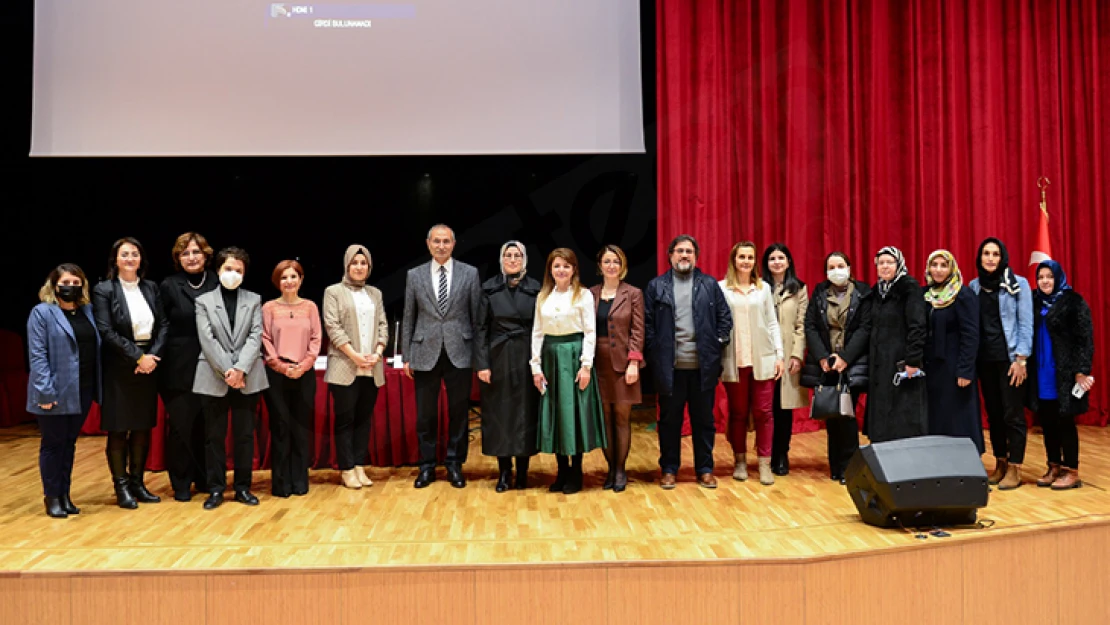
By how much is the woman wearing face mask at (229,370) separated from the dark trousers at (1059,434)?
12.9 ft

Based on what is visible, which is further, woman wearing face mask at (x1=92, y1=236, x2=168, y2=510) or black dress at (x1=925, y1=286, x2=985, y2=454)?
black dress at (x1=925, y1=286, x2=985, y2=454)

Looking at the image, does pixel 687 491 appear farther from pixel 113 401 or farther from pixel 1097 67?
pixel 1097 67

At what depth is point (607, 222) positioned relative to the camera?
296 inches

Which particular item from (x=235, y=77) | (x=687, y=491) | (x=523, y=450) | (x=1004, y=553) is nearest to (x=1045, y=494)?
(x=1004, y=553)

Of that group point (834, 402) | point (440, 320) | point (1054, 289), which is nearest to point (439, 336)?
point (440, 320)

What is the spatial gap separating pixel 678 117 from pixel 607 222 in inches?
60.1

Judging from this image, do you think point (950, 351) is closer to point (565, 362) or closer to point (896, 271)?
point (896, 271)

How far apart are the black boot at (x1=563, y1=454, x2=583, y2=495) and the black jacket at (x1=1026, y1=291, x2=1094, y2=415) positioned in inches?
94.2

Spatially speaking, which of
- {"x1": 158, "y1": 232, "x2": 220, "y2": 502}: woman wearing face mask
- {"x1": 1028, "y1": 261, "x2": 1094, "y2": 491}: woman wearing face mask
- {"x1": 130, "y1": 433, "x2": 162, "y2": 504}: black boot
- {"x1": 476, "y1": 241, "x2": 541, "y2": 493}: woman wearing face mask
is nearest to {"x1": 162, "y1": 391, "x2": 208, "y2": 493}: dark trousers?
{"x1": 158, "y1": 232, "x2": 220, "y2": 502}: woman wearing face mask

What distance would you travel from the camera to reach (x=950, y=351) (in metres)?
4.23

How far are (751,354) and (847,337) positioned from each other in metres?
0.50

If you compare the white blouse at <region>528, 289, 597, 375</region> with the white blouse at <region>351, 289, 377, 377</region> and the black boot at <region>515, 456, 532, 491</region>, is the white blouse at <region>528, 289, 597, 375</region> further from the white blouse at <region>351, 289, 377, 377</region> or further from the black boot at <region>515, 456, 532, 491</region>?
the white blouse at <region>351, 289, 377, 377</region>

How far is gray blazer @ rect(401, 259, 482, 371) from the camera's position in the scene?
4434 millimetres

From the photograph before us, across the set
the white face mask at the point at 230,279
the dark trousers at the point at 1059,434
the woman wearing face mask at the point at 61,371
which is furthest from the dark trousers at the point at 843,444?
the woman wearing face mask at the point at 61,371
